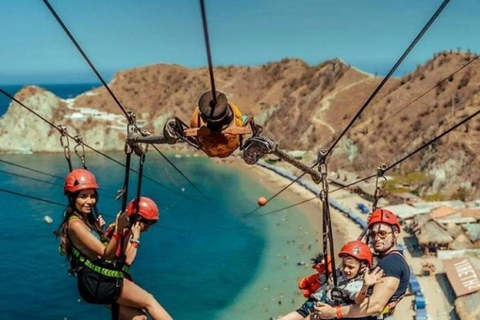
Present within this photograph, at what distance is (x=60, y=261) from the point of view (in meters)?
42.1

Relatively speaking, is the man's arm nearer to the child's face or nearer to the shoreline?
the child's face

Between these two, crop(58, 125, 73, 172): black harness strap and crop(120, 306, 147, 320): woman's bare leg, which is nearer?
crop(120, 306, 147, 320): woman's bare leg

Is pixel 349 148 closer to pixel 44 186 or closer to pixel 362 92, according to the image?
pixel 362 92

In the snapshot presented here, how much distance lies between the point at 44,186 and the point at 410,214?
166ft

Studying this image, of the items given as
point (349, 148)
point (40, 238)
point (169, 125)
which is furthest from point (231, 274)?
point (349, 148)

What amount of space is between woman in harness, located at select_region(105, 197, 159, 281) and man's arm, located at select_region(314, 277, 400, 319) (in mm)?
2475

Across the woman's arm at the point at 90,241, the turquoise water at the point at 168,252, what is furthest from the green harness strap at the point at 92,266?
the turquoise water at the point at 168,252

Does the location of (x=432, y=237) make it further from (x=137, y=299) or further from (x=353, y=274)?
(x=137, y=299)

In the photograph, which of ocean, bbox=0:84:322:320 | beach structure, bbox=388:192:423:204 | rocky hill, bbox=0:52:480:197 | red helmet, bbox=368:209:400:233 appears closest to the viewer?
red helmet, bbox=368:209:400:233

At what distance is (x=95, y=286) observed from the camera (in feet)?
19.4

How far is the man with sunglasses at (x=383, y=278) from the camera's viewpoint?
5.96 meters

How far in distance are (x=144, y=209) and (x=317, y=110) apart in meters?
86.7

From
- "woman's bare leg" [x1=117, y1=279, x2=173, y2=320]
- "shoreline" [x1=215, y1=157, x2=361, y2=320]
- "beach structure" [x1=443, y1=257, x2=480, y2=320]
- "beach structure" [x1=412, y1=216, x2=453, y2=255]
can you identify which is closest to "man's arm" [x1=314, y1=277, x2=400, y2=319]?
"woman's bare leg" [x1=117, y1=279, x2=173, y2=320]

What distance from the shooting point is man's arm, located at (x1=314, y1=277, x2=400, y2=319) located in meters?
5.92
